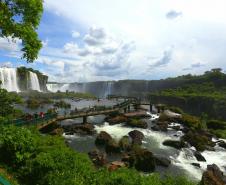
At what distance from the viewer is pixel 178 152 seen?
136 ft

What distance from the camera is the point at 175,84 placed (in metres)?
171

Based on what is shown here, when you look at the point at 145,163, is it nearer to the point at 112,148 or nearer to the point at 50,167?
the point at 112,148

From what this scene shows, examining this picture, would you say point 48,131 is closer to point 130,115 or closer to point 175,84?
point 130,115

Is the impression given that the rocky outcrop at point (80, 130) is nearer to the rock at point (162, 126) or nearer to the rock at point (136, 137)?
the rock at point (136, 137)

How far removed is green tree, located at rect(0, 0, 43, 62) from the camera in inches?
714

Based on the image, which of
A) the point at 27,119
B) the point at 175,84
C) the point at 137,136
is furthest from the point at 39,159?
the point at 175,84

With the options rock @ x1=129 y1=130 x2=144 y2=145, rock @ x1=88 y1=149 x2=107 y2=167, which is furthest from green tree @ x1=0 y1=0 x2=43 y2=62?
rock @ x1=129 y1=130 x2=144 y2=145

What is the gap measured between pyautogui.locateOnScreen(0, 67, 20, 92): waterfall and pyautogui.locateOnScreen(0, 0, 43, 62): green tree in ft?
364

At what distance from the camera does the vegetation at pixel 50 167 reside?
17125 mm

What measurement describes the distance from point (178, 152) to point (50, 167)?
26114 mm

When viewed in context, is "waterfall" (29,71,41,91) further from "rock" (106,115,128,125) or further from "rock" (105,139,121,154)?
"rock" (105,139,121,154)

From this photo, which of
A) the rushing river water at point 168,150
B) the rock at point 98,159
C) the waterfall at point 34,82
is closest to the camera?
the rock at point 98,159

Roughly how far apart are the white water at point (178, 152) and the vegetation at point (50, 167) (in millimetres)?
16449

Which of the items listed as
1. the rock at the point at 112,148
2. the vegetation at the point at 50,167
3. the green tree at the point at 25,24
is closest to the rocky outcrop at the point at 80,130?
the rock at the point at 112,148
